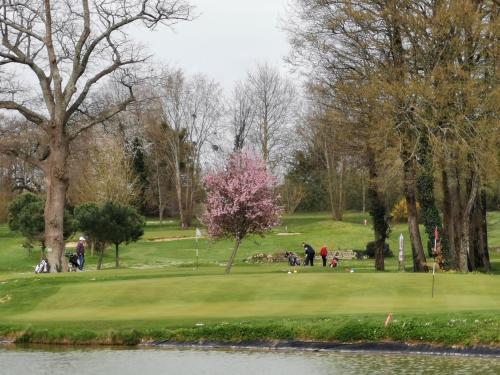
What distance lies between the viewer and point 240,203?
37.4 metres

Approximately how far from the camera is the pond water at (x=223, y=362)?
19.0 meters

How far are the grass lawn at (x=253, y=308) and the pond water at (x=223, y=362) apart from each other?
0.79 meters

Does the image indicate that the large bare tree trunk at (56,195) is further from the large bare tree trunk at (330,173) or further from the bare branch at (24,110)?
the large bare tree trunk at (330,173)

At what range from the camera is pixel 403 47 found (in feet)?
133

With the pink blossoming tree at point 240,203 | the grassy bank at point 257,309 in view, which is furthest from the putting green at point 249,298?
the pink blossoming tree at point 240,203

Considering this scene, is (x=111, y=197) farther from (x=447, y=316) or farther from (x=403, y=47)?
(x=447, y=316)

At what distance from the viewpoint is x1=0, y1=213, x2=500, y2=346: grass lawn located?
2211cm

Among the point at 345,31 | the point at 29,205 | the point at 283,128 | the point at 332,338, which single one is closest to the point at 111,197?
the point at 29,205

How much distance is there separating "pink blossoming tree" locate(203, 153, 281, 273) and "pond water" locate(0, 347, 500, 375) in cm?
1550

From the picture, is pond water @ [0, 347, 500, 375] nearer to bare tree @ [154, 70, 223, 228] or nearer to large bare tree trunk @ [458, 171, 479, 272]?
large bare tree trunk @ [458, 171, 479, 272]

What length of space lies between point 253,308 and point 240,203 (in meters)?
12.0

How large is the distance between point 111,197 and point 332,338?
52.1 m

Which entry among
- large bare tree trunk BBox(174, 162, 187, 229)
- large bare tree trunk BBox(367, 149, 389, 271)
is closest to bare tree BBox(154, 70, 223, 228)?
large bare tree trunk BBox(174, 162, 187, 229)

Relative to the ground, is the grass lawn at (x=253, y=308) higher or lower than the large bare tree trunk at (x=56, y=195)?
lower
